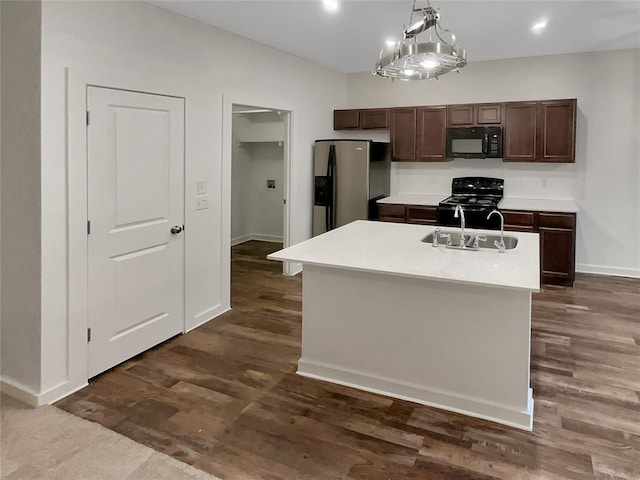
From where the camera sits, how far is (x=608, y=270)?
5.65m

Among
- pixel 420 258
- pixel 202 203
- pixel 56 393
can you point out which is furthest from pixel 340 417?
pixel 202 203

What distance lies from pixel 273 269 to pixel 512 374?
3.90 meters

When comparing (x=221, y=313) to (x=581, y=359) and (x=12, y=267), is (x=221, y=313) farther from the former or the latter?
(x=581, y=359)

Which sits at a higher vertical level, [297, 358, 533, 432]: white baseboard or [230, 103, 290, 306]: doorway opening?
[230, 103, 290, 306]: doorway opening

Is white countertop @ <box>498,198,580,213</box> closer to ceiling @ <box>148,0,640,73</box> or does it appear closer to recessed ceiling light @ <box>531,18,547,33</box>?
ceiling @ <box>148,0,640,73</box>

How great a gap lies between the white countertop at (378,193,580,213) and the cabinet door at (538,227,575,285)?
0.25 m

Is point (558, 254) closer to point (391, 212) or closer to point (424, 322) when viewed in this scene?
point (391, 212)

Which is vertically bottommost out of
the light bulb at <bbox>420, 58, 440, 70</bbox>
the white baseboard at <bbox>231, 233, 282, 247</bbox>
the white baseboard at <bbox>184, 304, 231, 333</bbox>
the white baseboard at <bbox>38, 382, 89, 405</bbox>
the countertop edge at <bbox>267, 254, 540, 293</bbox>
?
the white baseboard at <bbox>38, 382, 89, 405</bbox>

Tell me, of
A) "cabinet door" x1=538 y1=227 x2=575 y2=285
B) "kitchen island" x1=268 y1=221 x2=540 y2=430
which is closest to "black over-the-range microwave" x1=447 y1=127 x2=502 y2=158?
"cabinet door" x1=538 y1=227 x2=575 y2=285

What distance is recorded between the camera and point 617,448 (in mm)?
2354

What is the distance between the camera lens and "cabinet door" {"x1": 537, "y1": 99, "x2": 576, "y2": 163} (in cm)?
530

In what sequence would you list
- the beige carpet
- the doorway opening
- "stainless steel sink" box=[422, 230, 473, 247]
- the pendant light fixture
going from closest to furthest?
the beige carpet, the pendant light fixture, "stainless steel sink" box=[422, 230, 473, 247], the doorway opening

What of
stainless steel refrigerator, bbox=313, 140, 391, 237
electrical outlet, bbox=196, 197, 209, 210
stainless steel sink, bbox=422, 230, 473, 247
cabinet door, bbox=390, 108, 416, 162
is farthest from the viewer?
cabinet door, bbox=390, 108, 416, 162

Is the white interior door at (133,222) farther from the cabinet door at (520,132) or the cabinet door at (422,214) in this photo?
the cabinet door at (520,132)
